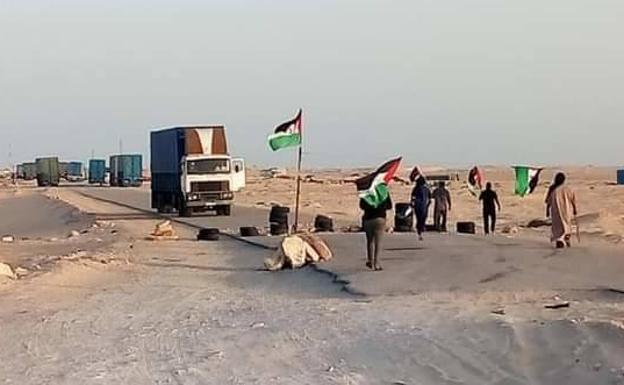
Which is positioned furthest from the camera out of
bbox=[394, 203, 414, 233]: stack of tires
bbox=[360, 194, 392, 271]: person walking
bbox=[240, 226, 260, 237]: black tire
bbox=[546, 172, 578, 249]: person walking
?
bbox=[394, 203, 414, 233]: stack of tires

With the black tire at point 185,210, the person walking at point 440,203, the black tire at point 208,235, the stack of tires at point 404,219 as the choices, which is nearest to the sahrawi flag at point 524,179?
the person walking at point 440,203

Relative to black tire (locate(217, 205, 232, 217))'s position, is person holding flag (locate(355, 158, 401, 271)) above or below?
above

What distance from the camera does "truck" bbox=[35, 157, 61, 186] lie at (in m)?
121

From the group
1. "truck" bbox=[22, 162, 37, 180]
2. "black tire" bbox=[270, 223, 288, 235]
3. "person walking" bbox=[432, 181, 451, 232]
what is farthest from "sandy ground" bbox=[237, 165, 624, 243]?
"truck" bbox=[22, 162, 37, 180]

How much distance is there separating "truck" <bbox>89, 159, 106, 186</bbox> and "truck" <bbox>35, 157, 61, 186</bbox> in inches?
337

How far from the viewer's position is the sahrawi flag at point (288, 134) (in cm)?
3462

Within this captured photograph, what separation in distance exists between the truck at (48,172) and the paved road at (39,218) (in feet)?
130

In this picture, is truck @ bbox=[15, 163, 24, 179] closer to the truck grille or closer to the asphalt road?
the truck grille

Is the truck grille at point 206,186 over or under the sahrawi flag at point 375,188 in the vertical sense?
under

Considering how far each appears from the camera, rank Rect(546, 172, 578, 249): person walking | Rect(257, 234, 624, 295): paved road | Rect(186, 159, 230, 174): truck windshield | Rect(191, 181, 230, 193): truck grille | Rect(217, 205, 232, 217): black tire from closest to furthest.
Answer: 1. Rect(257, 234, 624, 295): paved road
2. Rect(546, 172, 578, 249): person walking
3. Rect(186, 159, 230, 174): truck windshield
4. Rect(191, 181, 230, 193): truck grille
5. Rect(217, 205, 232, 217): black tire

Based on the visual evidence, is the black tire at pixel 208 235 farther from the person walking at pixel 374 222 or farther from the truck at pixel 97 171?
the truck at pixel 97 171

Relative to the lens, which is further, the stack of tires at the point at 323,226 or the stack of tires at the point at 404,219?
the stack of tires at the point at 323,226

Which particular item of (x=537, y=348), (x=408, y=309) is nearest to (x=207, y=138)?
(x=408, y=309)

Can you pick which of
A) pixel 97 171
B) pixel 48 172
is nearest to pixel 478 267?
pixel 48 172
